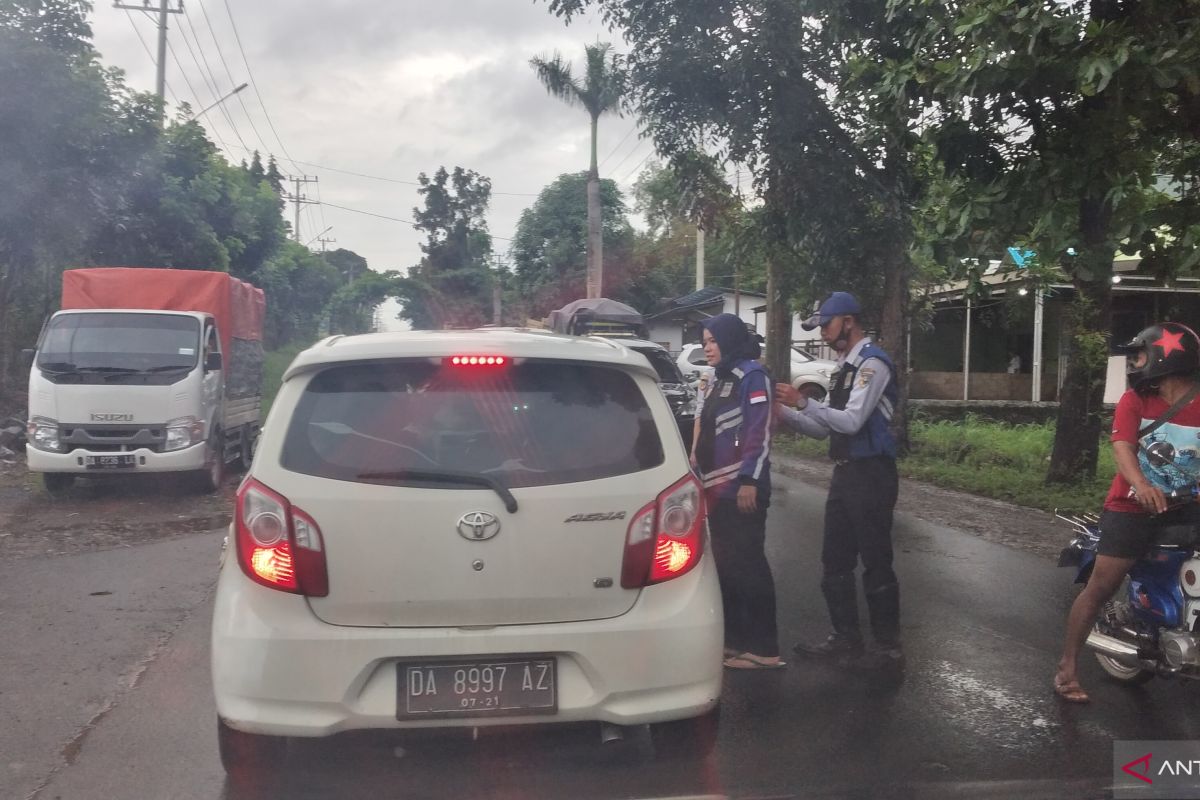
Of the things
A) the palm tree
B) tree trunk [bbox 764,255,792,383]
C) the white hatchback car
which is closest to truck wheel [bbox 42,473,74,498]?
the white hatchback car

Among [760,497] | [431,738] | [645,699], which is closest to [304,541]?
[431,738]

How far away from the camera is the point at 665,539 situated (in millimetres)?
3533

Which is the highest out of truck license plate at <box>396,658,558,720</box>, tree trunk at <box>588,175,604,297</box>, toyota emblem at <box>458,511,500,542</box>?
tree trunk at <box>588,175,604,297</box>

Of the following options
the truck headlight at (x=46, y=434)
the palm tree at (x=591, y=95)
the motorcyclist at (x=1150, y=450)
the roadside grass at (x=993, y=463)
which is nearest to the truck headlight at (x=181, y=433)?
the truck headlight at (x=46, y=434)

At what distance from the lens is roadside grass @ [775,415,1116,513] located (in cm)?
1084

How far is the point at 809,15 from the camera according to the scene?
1074 centimetres

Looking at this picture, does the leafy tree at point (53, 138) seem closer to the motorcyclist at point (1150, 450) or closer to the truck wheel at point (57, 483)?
the truck wheel at point (57, 483)

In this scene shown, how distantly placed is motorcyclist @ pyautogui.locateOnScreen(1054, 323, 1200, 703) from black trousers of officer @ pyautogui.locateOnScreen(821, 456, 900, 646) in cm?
97

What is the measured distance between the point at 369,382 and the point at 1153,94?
574cm

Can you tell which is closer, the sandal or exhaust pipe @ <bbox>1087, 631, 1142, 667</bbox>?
exhaust pipe @ <bbox>1087, 631, 1142, 667</bbox>

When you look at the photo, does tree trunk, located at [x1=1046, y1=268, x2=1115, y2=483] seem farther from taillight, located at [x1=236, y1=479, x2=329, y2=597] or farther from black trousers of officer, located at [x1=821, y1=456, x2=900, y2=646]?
taillight, located at [x1=236, y1=479, x2=329, y2=597]

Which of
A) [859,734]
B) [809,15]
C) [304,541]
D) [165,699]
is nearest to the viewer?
[304,541]

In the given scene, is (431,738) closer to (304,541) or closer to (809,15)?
(304,541)

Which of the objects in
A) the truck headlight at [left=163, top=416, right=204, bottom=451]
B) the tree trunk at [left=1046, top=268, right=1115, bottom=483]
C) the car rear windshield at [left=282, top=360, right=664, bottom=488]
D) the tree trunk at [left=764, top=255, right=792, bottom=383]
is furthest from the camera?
the tree trunk at [left=764, top=255, right=792, bottom=383]
